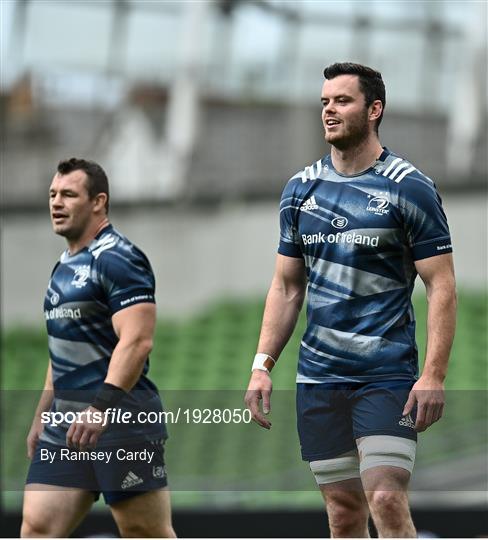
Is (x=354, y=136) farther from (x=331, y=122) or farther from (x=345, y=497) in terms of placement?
(x=345, y=497)

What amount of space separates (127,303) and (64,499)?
90 centimetres

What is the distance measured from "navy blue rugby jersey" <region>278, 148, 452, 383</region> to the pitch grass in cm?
487

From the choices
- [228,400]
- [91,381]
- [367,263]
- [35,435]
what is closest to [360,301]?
[367,263]

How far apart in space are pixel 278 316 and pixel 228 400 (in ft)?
18.6

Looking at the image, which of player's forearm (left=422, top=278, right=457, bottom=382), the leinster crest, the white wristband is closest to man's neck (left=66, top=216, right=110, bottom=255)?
the leinster crest

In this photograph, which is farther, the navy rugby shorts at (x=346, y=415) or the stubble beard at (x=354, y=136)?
the stubble beard at (x=354, y=136)

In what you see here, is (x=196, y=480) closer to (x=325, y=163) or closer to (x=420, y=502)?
(x=420, y=502)

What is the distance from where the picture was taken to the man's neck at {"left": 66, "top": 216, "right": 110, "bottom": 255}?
566 centimetres

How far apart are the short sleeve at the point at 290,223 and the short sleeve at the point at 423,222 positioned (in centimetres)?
45

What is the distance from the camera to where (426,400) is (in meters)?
4.53

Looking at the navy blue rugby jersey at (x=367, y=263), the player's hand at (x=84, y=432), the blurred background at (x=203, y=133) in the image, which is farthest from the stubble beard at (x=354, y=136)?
the blurred background at (x=203, y=133)

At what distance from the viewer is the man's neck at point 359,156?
4.89 metres

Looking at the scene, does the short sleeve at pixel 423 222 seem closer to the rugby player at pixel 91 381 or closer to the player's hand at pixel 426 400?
the player's hand at pixel 426 400

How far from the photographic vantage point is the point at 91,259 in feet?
18.3
